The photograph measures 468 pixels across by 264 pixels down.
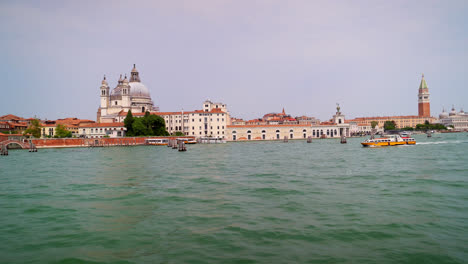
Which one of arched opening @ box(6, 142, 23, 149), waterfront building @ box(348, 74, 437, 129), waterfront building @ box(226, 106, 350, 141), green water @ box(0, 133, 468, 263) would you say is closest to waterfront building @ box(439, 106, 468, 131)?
waterfront building @ box(348, 74, 437, 129)

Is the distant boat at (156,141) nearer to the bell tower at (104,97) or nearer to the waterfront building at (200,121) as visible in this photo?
the waterfront building at (200,121)

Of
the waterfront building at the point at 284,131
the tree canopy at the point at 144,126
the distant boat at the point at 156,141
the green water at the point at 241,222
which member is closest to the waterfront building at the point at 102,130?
the tree canopy at the point at 144,126

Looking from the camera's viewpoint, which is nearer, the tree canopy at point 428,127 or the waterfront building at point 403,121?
the tree canopy at point 428,127

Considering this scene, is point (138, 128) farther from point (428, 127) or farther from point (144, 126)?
point (428, 127)

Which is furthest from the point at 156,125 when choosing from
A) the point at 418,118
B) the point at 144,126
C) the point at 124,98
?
the point at 418,118

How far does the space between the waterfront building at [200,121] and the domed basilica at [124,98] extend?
2718 millimetres

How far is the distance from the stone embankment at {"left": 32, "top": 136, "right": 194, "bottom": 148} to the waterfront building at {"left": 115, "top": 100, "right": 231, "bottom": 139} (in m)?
15.7

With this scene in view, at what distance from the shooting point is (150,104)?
2783 inches

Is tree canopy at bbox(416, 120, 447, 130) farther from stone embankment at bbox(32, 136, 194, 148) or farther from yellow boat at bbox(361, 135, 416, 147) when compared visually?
stone embankment at bbox(32, 136, 194, 148)

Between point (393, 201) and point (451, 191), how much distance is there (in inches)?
89.7

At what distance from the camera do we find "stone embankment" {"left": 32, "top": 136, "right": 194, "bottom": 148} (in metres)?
40.3

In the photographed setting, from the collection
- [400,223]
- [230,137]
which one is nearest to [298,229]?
[400,223]

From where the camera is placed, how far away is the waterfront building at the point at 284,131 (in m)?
66.4

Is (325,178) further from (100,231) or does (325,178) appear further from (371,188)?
(100,231)
